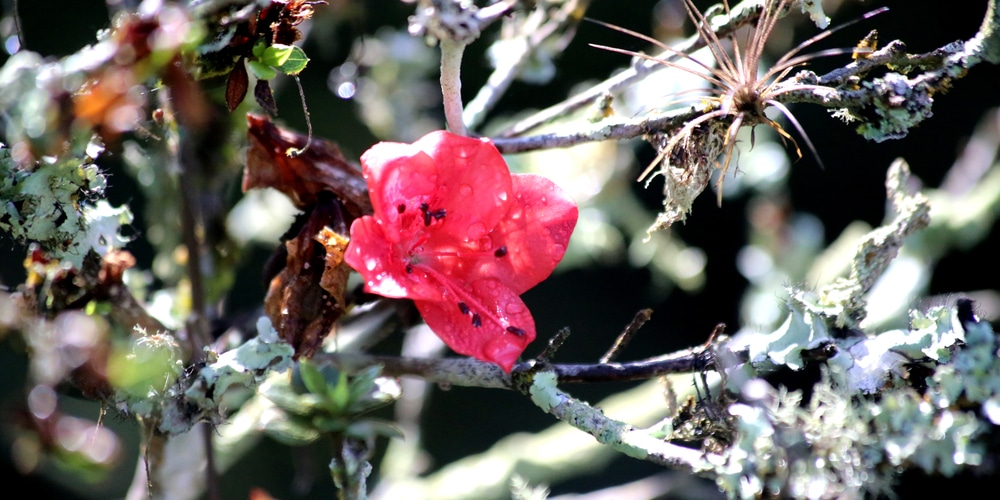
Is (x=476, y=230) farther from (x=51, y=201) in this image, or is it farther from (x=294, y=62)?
(x=51, y=201)

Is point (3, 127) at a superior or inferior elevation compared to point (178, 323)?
superior

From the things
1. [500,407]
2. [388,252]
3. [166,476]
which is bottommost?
[500,407]

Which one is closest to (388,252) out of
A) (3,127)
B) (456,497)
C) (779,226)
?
(3,127)

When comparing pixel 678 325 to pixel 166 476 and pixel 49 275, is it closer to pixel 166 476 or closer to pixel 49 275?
pixel 166 476

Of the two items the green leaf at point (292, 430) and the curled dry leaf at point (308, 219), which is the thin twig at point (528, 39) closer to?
the curled dry leaf at point (308, 219)

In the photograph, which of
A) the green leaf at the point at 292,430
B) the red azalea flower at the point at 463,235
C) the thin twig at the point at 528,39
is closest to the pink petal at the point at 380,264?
the red azalea flower at the point at 463,235

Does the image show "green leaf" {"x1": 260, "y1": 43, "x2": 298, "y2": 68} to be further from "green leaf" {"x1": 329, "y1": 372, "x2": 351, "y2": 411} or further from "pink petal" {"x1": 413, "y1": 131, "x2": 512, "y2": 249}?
"green leaf" {"x1": 329, "y1": 372, "x2": 351, "y2": 411}

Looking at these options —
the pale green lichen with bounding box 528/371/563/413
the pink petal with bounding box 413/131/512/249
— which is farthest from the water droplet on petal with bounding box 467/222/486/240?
the pale green lichen with bounding box 528/371/563/413
